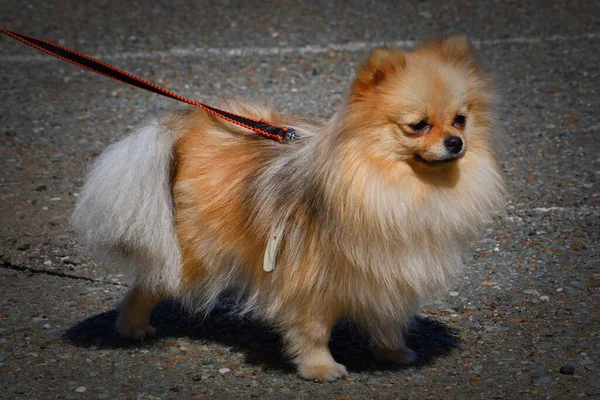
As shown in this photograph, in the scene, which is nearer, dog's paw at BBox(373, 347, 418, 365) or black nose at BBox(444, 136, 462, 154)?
black nose at BBox(444, 136, 462, 154)

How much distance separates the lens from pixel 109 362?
12.6 ft

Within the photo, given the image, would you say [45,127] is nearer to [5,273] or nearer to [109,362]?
[5,273]

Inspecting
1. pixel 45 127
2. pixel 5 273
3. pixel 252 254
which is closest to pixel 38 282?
pixel 5 273

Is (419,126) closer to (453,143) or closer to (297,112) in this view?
(453,143)

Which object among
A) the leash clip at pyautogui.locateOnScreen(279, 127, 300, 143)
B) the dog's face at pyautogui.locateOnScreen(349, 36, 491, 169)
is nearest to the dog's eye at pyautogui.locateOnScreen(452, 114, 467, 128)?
the dog's face at pyautogui.locateOnScreen(349, 36, 491, 169)

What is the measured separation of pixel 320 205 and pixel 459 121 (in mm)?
628

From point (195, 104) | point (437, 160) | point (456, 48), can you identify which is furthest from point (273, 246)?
point (456, 48)

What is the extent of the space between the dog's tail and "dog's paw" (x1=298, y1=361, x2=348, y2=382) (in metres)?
0.69

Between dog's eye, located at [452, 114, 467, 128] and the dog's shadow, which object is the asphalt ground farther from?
dog's eye, located at [452, 114, 467, 128]

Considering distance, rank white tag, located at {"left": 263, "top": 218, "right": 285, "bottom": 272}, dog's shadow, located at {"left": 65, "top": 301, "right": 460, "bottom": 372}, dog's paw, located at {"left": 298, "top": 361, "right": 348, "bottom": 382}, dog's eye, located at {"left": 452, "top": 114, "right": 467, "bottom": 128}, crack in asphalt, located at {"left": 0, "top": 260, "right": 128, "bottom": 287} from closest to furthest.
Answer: dog's eye, located at {"left": 452, "top": 114, "right": 467, "bottom": 128} < white tag, located at {"left": 263, "top": 218, "right": 285, "bottom": 272} < dog's paw, located at {"left": 298, "top": 361, "right": 348, "bottom": 382} < dog's shadow, located at {"left": 65, "top": 301, "right": 460, "bottom": 372} < crack in asphalt, located at {"left": 0, "top": 260, "right": 128, "bottom": 287}

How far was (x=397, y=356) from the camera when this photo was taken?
12.6 ft

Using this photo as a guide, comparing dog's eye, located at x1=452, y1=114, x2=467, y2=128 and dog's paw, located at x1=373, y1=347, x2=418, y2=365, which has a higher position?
dog's eye, located at x1=452, y1=114, x2=467, y2=128

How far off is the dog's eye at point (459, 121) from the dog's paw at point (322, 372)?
3.76ft

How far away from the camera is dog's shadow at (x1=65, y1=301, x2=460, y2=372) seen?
3.93 m
